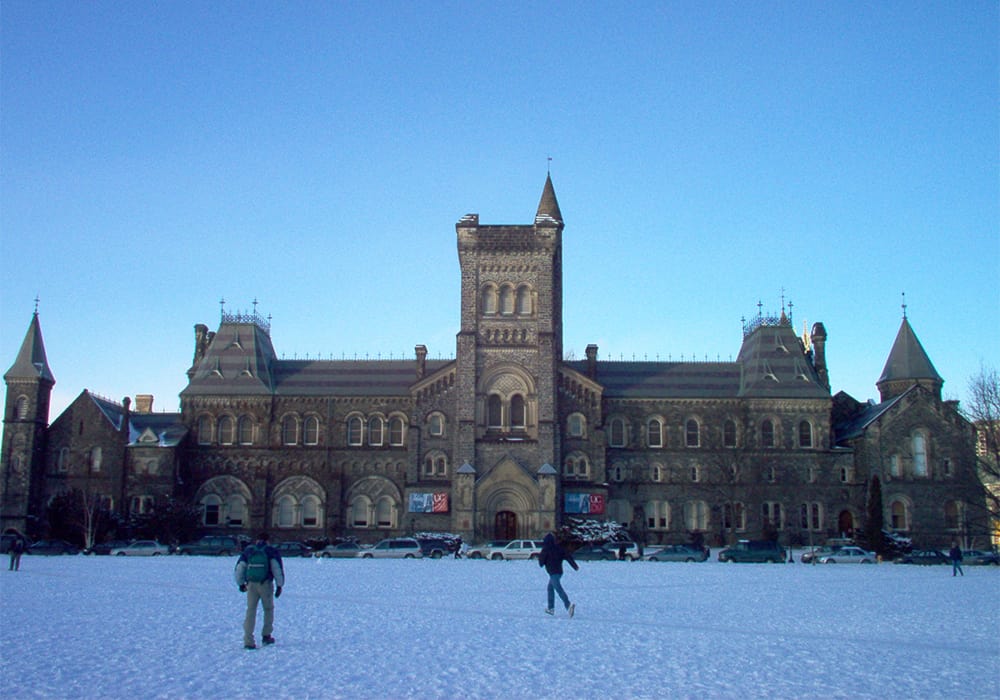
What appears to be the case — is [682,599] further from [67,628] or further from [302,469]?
[302,469]

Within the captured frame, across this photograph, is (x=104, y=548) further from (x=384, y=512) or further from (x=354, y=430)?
(x=354, y=430)

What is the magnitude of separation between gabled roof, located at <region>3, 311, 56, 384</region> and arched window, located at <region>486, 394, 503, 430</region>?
1152 inches

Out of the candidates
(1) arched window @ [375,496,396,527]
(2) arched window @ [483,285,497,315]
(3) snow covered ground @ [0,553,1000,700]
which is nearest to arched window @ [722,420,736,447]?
(2) arched window @ [483,285,497,315]

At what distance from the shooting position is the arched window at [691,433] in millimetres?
67000

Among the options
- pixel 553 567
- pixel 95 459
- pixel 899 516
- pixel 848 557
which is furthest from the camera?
pixel 95 459

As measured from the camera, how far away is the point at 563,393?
64.5m

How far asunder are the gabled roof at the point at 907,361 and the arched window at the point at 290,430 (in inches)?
1618

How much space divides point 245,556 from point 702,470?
5302cm

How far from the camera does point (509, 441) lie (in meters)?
61.2

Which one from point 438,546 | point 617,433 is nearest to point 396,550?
point 438,546

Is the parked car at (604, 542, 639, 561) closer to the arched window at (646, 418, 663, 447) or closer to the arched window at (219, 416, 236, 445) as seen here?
the arched window at (646, 418, 663, 447)

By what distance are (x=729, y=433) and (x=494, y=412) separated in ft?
54.1

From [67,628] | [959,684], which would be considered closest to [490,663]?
[959,684]

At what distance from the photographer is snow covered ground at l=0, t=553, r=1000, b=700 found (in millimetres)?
Answer: 12977
